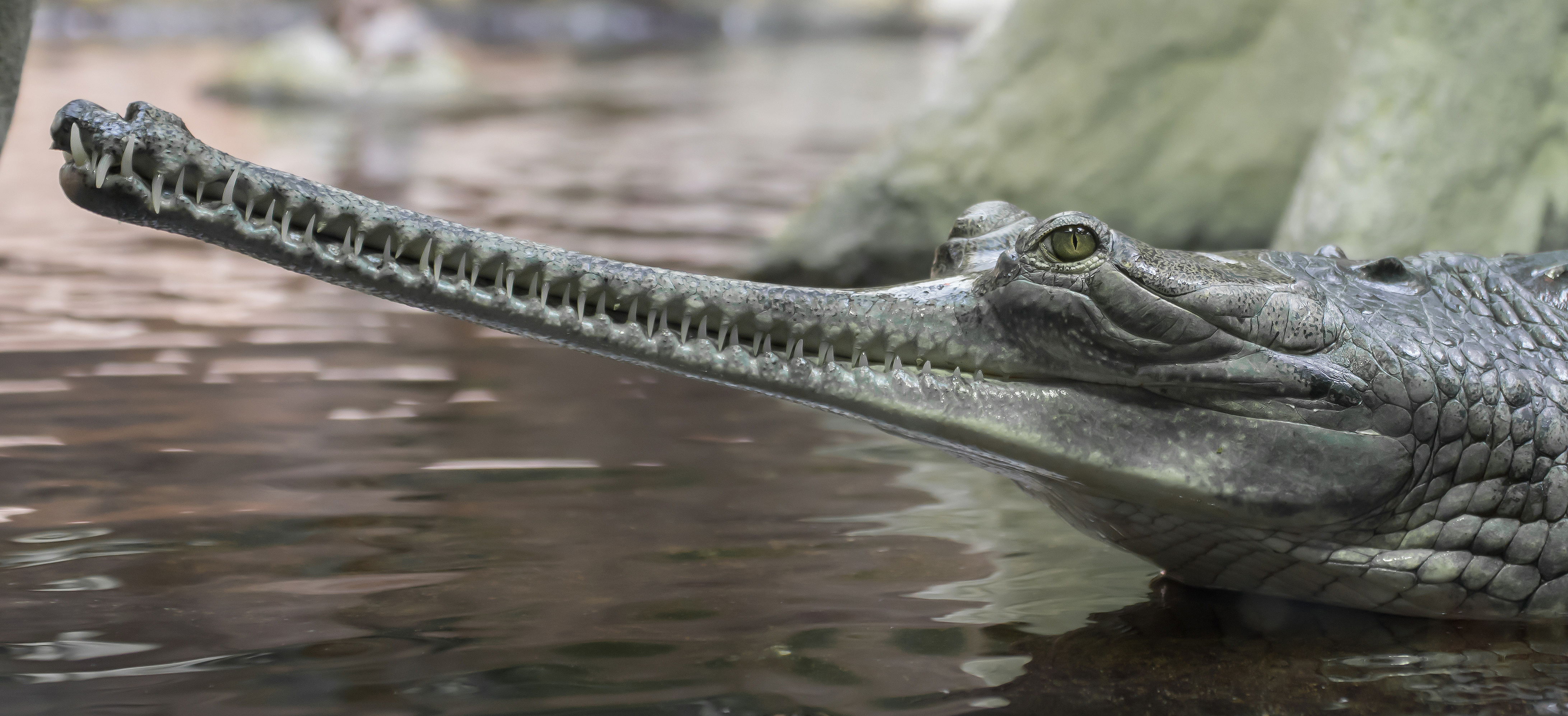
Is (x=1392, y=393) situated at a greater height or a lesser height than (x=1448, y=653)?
greater

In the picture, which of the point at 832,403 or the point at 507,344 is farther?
the point at 507,344

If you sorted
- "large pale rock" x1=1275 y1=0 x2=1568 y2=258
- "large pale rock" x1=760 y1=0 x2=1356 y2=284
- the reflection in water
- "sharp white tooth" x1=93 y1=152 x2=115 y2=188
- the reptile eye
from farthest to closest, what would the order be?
"large pale rock" x1=760 y1=0 x2=1356 y2=284
"large pale rock" x1=1275 y1=0 x2=1568 y2=258
the reptile eye
the reflection in water
"sharp white tooth" x1=93 y1=152 x2=115 y2=188

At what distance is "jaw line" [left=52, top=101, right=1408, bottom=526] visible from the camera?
2.00 meters

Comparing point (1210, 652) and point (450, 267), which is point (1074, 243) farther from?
point (450, 267)

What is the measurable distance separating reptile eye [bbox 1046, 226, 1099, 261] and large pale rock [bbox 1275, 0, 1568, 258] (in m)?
2.36

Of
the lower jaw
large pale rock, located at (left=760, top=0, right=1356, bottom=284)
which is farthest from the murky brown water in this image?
large pale rock, located at (left=760, top=0, right=1356, bottom=284)

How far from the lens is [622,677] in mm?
1960

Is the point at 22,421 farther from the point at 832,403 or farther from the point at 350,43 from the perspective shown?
the point at 350,43

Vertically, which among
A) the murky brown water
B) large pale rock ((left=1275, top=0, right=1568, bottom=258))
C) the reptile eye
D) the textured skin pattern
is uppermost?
large pale rock ((left=1275, top=0, right=1568, bottom=258))

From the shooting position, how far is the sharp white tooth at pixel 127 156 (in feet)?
6.11

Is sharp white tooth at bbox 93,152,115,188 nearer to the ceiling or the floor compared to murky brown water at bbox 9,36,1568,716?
nearer to the ceiling

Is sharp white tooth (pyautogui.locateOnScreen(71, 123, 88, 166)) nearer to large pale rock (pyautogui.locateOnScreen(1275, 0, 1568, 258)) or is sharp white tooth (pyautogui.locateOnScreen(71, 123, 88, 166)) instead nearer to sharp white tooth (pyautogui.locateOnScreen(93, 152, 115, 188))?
sharp white tooth (pyautogui.locateOnScreen(93, 152, 115, 188))

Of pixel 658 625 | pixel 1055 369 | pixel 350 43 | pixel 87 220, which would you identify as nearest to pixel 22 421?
pixel 658 625

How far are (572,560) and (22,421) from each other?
1.61 meters
